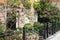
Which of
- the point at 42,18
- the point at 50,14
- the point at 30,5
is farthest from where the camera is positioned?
the point at 42,18

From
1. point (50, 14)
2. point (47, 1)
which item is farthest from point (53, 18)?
point (47, 1)

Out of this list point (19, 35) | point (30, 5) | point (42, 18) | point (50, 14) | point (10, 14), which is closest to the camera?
point (19, 35)

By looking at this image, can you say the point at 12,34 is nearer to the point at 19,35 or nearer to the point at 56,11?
the point at 19,35

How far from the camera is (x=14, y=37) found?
45.2ft

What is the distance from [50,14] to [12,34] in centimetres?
2068

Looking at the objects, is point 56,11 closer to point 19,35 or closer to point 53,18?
point 53,18

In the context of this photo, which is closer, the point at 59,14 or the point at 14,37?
the point at 14,37

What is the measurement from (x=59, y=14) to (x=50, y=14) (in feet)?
5.22

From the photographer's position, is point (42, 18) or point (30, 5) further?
point (42, 18)

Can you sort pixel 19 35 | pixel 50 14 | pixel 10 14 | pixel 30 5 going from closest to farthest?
pixel 19 35 < pixel 10 14 < pixel 30 5 < pixel 50 14

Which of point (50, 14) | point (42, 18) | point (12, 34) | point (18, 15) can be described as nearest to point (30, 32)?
point (18, 15)

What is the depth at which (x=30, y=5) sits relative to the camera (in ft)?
100

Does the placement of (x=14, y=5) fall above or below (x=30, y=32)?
above

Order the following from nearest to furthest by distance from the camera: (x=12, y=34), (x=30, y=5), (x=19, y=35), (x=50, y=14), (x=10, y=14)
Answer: (x=12, y=34) → (x=19, y=35) → (x=10, y=14) → (x=30, y=5) → (x=50, y=14)
